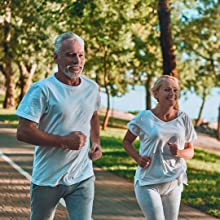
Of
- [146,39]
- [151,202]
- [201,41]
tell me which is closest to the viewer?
[151,202]

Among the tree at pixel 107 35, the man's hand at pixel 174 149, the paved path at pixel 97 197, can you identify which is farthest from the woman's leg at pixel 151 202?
the tree at pixel 107 35

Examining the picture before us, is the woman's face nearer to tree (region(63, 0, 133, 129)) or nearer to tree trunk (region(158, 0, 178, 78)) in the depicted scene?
tree trunk (region(158, 0, 178, 78))

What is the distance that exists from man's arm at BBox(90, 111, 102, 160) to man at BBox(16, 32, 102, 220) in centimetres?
14

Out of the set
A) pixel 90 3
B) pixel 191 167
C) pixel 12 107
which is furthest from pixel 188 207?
pixel 12 107

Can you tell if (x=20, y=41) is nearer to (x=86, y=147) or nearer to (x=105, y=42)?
(x=105, y=42)

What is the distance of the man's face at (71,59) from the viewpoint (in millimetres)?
4402

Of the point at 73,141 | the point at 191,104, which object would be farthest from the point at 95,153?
the point at 191,104

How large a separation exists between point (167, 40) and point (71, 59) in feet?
41.4

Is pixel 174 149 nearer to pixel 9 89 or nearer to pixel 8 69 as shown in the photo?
pixel 9 89

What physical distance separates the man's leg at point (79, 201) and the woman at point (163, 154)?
928mm

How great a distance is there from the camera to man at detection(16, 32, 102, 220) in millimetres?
4280

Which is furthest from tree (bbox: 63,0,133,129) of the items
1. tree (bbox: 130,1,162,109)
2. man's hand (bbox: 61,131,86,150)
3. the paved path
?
man's hand (bbox: 61,131,86,150)

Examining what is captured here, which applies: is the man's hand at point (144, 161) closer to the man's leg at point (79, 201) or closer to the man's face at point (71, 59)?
the man's leg at point (79, 201)

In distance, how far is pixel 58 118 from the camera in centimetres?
436
